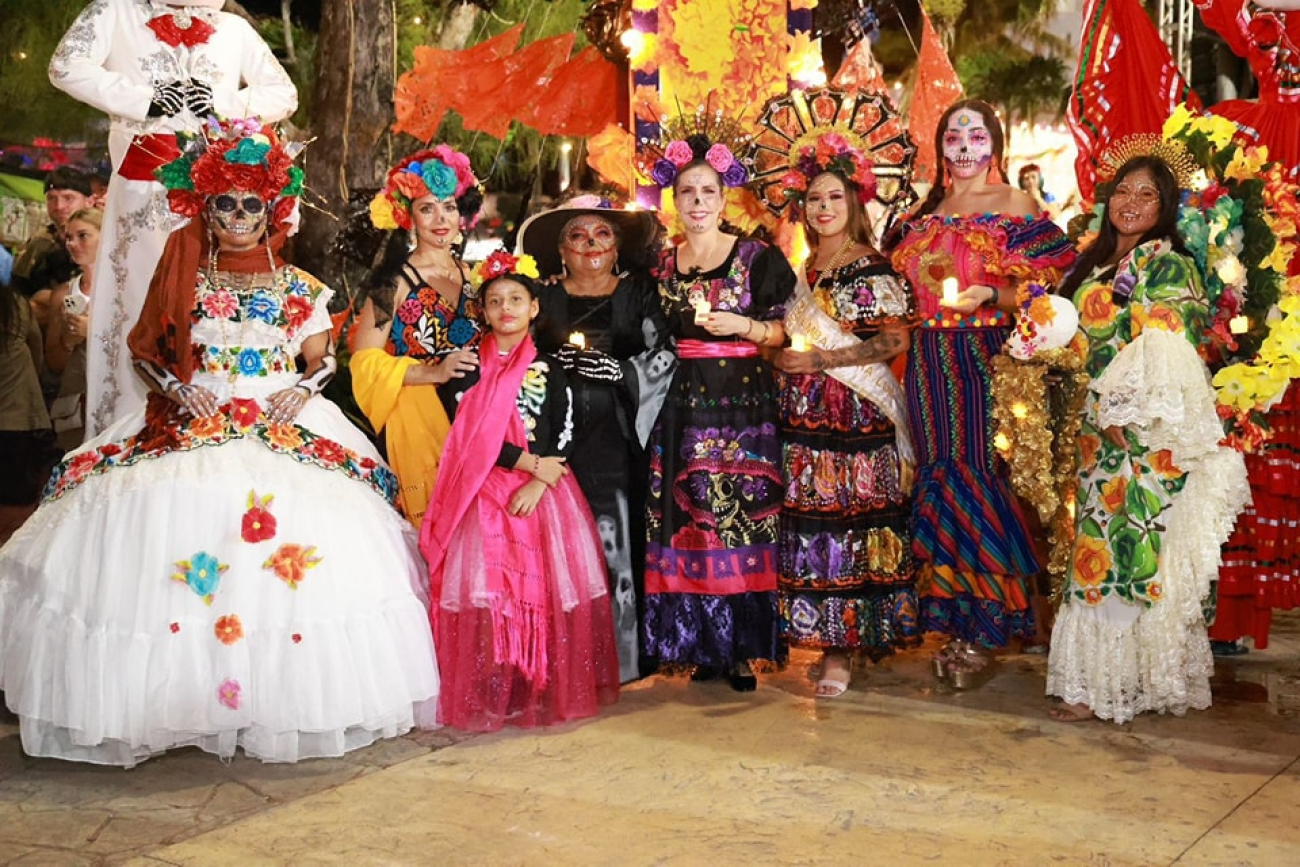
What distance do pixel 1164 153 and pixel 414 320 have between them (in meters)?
2.81

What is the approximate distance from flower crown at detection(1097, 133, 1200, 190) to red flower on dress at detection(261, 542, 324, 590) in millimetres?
3140

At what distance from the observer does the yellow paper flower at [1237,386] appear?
15.6 ft

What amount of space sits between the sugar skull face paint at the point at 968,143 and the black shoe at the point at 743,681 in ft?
6.82

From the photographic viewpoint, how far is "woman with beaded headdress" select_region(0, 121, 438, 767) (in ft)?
14.0

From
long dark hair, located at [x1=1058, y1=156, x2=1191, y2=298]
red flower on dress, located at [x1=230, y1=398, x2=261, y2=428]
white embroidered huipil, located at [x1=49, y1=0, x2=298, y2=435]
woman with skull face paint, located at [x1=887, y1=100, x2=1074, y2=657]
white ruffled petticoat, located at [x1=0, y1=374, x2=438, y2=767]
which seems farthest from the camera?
white embroidered huipil, located at [x1=49, y1=0, x2=298, y2=435]

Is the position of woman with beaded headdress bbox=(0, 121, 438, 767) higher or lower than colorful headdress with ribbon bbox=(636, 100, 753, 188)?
lower

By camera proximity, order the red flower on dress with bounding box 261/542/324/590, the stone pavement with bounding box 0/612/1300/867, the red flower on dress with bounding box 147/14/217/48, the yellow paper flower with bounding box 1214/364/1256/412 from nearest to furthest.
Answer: the stone pavement with bounding box 0/612/1300/867 < the red flower on dress with bounding box 261/542/324/590 < the yellow paper flower with bounding box 1214/364/1256/412 < the red flower on dress with bounding box 147/14/217/48

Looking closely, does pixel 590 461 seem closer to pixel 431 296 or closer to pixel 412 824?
pixel 431 296

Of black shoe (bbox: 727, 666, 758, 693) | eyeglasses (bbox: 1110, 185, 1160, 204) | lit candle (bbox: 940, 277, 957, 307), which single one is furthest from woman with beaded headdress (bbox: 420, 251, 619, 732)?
eyeglasses (bbox: 1110, 185, 1160, 204)

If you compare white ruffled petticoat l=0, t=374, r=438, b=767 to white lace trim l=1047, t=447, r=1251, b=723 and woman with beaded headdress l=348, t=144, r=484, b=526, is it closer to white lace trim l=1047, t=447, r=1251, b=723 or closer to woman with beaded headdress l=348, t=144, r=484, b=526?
woman with beaded headdress l=348, t=144, r=484, b=526

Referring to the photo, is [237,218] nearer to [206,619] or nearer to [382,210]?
[382,210]

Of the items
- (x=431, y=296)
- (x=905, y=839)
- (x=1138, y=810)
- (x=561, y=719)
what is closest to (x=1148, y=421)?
(x=1138, y=810)

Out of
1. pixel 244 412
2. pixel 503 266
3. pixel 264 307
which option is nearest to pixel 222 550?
pixel 244 412

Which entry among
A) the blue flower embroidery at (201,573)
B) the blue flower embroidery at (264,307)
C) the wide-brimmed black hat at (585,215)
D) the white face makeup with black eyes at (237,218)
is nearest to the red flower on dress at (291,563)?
the blue flower embroidery at (201,573)
